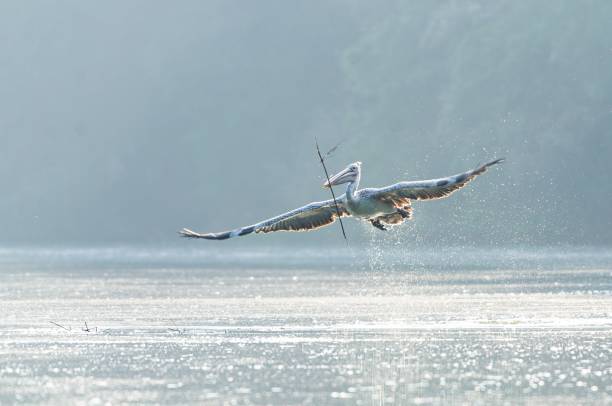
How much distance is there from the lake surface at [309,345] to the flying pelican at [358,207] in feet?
9.27

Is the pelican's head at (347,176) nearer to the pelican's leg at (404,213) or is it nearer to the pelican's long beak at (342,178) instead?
the pelican's long beak at (342,178)

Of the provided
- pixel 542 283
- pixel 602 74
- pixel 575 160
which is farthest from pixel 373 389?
pixel 602 74

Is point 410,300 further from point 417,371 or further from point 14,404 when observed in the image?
point 14,404

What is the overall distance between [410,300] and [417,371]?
2753 centimetres

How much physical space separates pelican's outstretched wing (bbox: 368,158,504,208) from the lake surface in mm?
3484

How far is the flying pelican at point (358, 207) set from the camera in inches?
→ 1625

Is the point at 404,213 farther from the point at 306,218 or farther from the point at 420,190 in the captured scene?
the point at 306,218

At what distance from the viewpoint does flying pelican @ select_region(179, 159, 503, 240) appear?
41281 mm

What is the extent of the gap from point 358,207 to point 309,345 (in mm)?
3672

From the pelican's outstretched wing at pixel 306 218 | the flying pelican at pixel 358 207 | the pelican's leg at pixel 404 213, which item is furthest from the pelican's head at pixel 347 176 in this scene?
the pelican's leg at pixel 404 213

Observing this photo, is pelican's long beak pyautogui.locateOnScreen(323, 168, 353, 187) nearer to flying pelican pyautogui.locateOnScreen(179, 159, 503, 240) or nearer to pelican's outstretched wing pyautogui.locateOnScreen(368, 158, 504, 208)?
flying pelican pyautogui.locateOnScreen(179, 159, 503, 240)

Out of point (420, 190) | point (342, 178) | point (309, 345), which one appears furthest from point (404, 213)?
point (309, 345)

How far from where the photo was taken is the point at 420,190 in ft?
136

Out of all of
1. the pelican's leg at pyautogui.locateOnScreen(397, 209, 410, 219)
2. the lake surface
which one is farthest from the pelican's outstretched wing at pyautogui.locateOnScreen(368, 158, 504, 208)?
the lake surface
